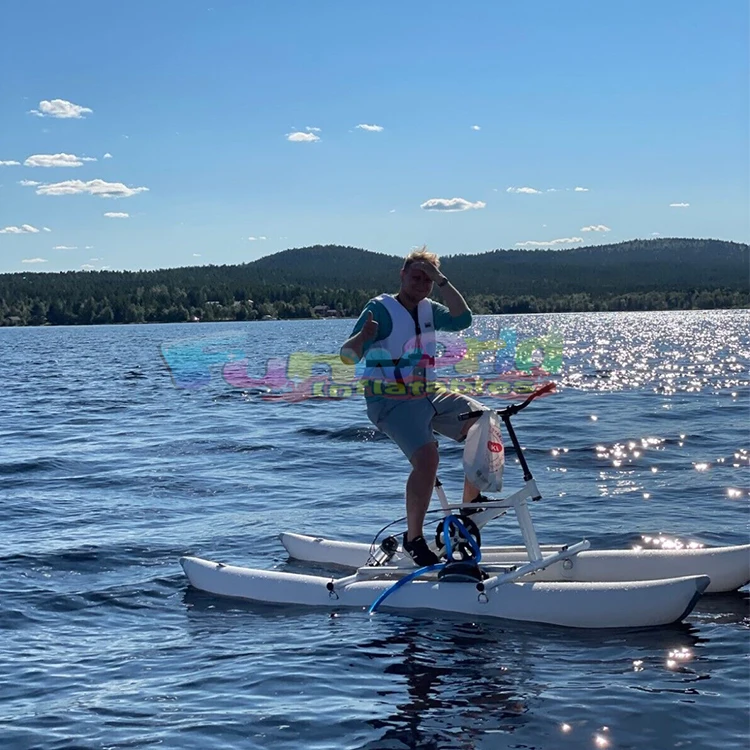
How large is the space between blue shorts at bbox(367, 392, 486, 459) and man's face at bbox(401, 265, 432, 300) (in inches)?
37.1

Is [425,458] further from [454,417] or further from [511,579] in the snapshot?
[511,579]

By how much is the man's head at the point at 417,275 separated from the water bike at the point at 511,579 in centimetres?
119

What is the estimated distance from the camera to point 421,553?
893 centimetres

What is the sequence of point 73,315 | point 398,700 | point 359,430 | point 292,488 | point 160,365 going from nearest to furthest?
1. point 398,700
2. point 292,488
3. point 359,430
4. point 160,365
5. point 73,315

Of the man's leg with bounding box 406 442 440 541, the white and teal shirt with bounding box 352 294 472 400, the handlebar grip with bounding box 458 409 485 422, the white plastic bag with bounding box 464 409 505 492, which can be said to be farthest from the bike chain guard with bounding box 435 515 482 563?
the white and teal shirt with bounding box 352 294 472 400

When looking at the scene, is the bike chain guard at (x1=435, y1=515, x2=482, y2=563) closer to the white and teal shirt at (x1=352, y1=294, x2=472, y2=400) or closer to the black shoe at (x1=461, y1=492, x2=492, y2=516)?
the black shoe at (x1=461, y1=492, x2=492, y2=516)

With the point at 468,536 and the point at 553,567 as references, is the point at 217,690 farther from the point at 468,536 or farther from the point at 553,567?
the point at 553,567

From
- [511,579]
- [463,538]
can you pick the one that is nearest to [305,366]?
[463,538]

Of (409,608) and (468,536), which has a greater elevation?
(468,536)

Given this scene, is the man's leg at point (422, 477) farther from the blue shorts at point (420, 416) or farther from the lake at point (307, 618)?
the lake at point (307, 618)

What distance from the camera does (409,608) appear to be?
28.8 feet

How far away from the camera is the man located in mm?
8625

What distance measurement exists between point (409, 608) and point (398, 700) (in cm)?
192

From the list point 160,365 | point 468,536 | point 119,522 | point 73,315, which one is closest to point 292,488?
point 119,522
